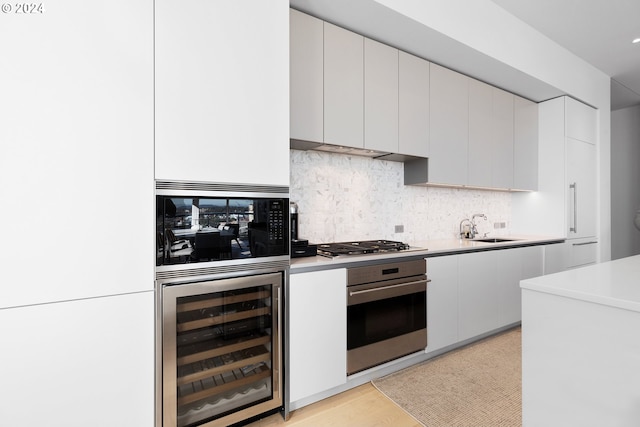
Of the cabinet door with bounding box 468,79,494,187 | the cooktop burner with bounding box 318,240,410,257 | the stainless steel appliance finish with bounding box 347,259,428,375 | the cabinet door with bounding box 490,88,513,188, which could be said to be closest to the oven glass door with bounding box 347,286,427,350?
the stainless steel appliance finish with bounding box 347,259,428,375

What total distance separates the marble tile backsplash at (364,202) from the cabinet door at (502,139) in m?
0.38

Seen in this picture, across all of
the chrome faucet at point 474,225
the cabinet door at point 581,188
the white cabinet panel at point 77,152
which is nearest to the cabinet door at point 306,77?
the white cabinet panel at point 77,152

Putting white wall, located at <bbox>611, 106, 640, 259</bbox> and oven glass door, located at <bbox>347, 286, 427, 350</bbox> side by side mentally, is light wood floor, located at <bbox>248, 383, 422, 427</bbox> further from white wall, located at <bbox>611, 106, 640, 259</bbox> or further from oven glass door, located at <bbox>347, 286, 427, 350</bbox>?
white wall, located at <bbox>611, 106, 640, 259</bbox>

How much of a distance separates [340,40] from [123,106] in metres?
1.58

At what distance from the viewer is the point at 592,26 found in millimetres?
2980

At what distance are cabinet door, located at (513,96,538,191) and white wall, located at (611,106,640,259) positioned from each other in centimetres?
263

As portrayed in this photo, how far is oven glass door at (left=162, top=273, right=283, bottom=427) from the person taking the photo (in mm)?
1460

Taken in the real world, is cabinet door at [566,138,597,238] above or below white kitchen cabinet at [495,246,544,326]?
above

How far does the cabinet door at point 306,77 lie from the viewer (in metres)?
2.06

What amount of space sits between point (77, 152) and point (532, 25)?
3.87 m

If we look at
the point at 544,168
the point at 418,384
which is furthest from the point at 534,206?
the point at 418,384

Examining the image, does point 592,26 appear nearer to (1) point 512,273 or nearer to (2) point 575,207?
(2) point 575,207

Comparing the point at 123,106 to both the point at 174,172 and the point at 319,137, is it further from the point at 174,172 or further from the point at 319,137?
the point at 319,137

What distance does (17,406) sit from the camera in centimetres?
117
